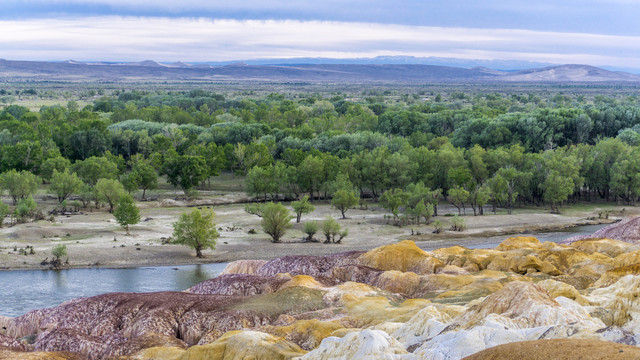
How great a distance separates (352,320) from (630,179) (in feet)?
264

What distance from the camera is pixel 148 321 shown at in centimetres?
4122

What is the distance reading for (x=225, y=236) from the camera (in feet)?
279

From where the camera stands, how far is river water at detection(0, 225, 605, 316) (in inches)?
2318

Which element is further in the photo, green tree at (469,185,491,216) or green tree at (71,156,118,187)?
green tree at (71,156,118,187)

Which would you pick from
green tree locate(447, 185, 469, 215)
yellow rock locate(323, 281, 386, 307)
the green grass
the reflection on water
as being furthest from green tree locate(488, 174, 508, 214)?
the green grass

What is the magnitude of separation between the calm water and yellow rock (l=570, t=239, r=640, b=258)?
1381 inches

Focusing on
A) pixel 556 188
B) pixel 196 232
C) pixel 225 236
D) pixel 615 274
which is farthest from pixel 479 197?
pixel 615 274

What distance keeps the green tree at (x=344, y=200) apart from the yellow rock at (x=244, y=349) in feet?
201

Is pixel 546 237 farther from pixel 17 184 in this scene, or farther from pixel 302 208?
pixel 17 184

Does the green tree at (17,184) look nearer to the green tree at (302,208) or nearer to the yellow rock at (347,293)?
the green tree at (302,208)

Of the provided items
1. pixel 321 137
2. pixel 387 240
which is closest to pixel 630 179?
pixel 387 240

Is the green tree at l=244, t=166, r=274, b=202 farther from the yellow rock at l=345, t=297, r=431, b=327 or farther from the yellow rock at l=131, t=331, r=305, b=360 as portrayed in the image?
the yellow rock at l=131, t=331, r=305, b=360

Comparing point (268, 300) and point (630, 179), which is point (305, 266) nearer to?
point (268, 300)

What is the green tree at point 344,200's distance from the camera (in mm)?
95188
